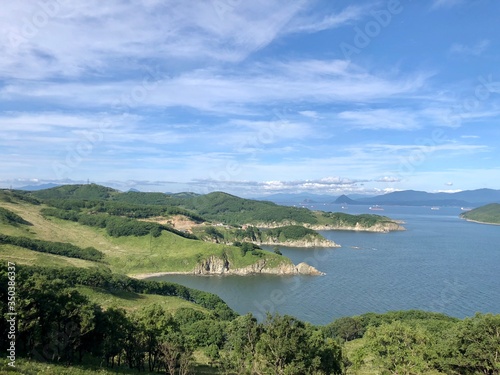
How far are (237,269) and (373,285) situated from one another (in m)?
51.0

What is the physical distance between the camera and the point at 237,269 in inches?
5167

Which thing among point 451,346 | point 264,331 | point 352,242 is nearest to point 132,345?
point 264,331

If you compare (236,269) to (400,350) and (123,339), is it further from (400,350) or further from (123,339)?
(400,350)

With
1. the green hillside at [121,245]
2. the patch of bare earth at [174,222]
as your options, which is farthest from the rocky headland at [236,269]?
the patch of bare earth at [174,222]

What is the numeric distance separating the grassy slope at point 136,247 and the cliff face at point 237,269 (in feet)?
6.54

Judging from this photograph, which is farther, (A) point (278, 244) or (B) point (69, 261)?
(A) point (278, 244)

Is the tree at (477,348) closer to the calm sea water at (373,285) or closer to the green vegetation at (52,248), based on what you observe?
the calm sea water at (373,285)

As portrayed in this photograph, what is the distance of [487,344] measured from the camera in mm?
27344

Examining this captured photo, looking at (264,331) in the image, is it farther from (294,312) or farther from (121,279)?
(121,279)

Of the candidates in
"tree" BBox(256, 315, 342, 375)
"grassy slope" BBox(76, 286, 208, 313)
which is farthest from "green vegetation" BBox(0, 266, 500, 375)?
"grassy slope" BBox(76, 286, 208, 313)

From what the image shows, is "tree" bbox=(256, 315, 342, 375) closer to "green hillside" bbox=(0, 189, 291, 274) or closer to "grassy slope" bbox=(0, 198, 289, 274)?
"green hillside" bbox=(0, 189, 291, 274)

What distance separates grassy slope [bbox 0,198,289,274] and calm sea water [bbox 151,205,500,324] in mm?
9575

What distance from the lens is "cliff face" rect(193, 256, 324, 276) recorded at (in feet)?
420

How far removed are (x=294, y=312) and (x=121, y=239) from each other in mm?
97228
